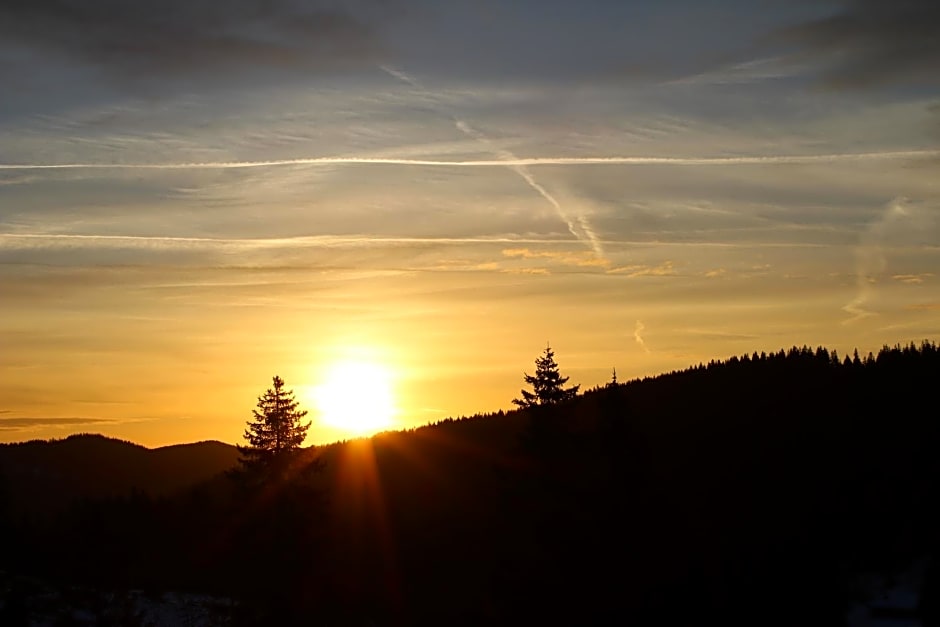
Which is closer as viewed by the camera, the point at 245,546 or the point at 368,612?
the point at 368,612

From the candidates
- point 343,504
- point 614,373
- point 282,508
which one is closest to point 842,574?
point 614,373

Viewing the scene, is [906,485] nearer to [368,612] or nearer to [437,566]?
[368,612]

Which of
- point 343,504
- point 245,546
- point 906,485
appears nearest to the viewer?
point 906,485

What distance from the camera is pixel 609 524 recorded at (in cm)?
5006

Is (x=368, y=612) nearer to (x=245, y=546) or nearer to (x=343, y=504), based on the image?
(x=245, y=546)

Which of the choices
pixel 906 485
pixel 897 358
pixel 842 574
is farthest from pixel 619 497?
pixel 897 358

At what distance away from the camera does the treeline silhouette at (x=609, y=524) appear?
124ft

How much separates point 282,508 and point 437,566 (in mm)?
22835

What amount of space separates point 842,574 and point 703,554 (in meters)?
14.1

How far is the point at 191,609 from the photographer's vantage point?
40625mm

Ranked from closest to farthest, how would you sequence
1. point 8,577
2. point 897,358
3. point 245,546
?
point 8,577 → point 245,546 → point 897,358

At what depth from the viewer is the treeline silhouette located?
37.9 metres

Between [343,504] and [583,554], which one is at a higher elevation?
[343,504]

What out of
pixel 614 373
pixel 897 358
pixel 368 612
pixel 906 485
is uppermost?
pixel 897 358
